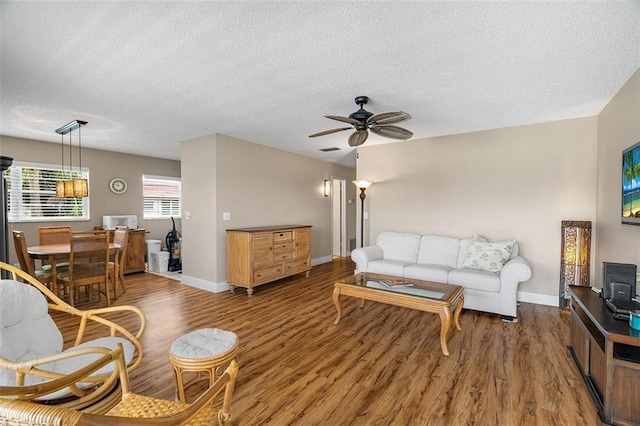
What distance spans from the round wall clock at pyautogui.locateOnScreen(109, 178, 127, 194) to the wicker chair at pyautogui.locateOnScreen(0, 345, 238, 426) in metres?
5.80

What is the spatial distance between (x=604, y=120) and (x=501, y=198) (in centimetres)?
142

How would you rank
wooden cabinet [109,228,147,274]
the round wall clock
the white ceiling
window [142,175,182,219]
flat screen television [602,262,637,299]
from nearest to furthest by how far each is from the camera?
the white ceiling → flat screen television [602,262,637,299] → wooden cabinet [109,228,147,274] → the round wall clock → window [142,175,182,219]

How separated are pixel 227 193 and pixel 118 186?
3058mm

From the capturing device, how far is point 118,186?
6.12 metres

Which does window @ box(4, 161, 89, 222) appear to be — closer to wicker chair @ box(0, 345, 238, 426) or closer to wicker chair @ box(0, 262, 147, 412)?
wicker chair @ box(0, 262, 147, 412)

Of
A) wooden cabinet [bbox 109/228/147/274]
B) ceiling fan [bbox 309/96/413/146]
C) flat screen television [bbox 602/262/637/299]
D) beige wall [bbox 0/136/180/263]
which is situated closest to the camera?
flat screen television [bbox 602/262/637/299]

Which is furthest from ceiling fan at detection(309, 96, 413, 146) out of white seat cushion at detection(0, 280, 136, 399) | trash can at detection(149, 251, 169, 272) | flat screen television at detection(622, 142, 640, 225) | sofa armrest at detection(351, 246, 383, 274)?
trash can at detection(149, 251, 169, 272)

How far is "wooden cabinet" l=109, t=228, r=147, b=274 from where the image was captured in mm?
5660

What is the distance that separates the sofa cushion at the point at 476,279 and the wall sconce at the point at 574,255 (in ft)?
3.06

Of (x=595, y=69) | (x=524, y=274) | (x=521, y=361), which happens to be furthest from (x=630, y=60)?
(x=521, y=361)

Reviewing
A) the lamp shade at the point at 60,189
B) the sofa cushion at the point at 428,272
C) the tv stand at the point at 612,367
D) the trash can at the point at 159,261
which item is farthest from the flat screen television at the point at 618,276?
the trash can at the point at 159,261

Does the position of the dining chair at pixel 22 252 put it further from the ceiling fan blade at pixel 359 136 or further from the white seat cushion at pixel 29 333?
the ceiling fan blade at pixel 359 136

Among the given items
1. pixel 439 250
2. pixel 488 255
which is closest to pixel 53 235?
pixel 439 250

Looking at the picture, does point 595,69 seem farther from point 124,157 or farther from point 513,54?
point 124,157
